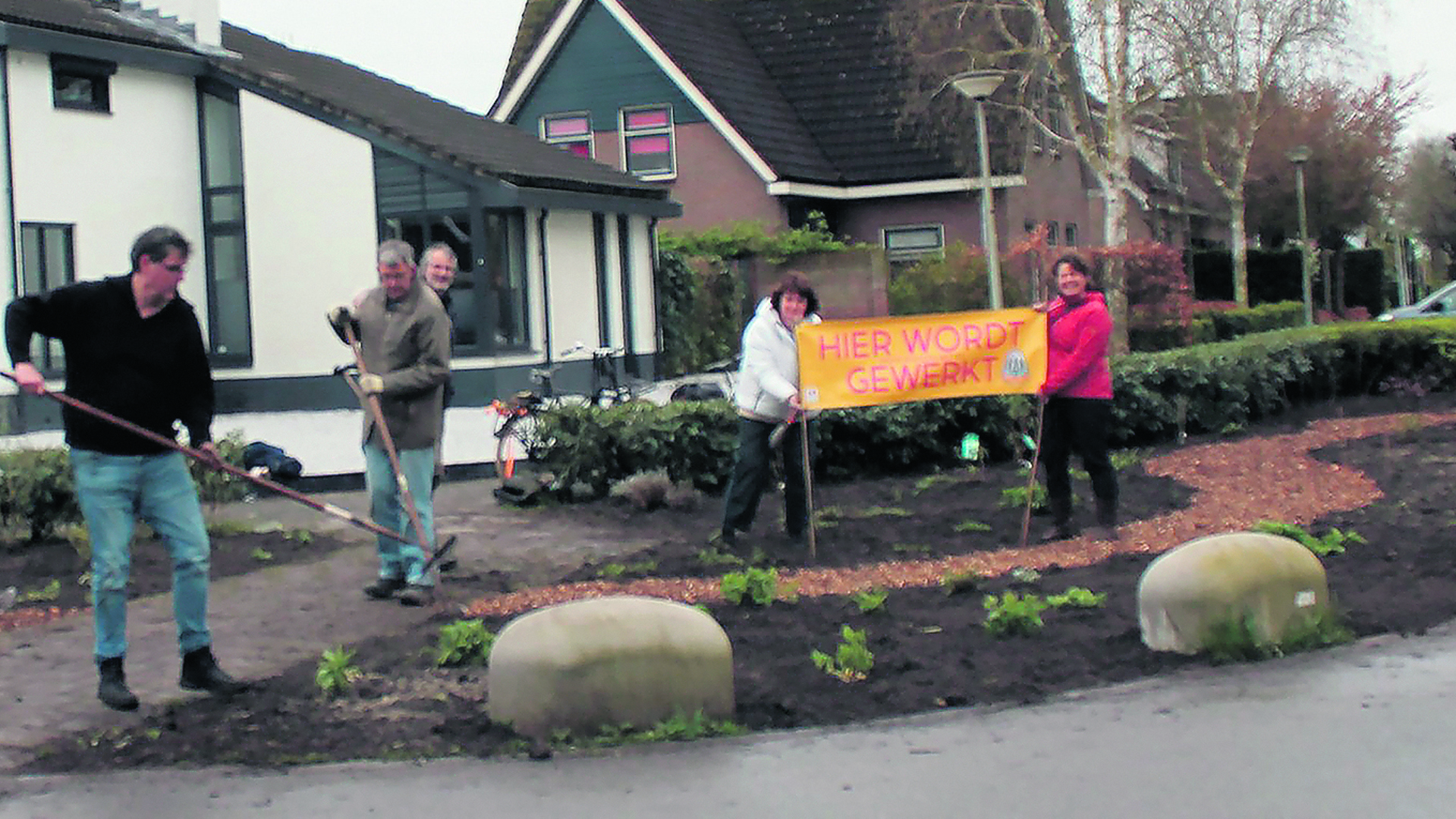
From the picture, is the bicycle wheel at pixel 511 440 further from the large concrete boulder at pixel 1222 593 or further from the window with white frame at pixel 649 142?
the window with white frame at pixel 649 142

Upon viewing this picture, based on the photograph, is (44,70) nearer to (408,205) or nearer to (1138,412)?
(408,205)

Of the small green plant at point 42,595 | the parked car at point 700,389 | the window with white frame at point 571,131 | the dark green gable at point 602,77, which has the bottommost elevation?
the small green plant at point 42,595

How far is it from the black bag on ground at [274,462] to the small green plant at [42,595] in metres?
3.84

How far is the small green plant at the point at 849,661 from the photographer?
7.32 metres

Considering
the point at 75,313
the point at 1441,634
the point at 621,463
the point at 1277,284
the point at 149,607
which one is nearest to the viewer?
the point at 75,313

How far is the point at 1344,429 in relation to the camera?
16.6 m

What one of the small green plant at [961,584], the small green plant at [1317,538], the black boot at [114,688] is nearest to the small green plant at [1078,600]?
the small green plant at [961,584]

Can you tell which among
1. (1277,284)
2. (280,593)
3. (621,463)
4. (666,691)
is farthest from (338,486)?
(1277,284)

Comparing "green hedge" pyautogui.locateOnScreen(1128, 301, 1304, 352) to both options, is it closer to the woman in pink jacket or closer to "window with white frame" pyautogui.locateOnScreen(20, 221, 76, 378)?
the woman in pink jacket

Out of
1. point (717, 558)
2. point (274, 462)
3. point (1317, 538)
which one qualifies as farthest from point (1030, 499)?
point (274, 462)

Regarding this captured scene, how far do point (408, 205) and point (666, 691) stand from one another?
1701 centimetres

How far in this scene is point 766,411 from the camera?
1100 centimetres

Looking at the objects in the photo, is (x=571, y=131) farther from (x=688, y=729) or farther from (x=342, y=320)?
(x=688, y=729)

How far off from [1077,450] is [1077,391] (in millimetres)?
367
